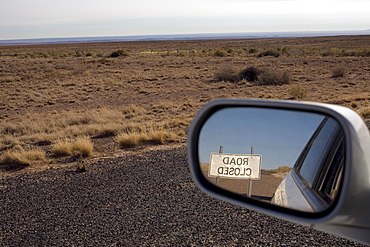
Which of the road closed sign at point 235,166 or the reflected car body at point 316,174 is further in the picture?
the road closed sign at point 235,166

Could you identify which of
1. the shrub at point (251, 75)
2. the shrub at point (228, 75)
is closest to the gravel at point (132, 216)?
the shrub at point (251, 75)

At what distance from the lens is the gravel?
4.31 metres

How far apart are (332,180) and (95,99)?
22.6 m

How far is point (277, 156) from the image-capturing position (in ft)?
6.41

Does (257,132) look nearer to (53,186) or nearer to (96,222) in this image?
(96,222)

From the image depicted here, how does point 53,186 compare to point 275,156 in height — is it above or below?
below

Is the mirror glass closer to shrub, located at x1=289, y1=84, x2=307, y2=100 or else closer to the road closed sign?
the road closed sign

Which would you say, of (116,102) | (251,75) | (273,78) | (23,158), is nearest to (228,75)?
(251,75)

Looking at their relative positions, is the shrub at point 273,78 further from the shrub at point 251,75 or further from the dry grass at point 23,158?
the dry grass at point 23,158

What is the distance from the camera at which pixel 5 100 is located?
77.6 ft

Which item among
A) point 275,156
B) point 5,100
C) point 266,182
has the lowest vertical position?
point 5,100

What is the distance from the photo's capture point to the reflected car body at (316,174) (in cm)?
179

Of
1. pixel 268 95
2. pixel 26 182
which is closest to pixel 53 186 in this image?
pixel 26 182

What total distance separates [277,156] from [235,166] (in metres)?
0.24
